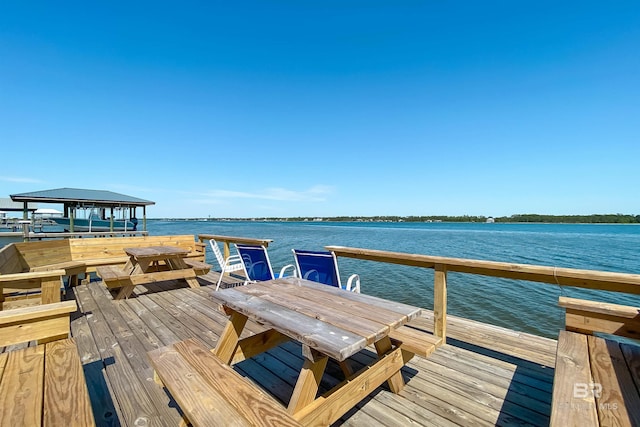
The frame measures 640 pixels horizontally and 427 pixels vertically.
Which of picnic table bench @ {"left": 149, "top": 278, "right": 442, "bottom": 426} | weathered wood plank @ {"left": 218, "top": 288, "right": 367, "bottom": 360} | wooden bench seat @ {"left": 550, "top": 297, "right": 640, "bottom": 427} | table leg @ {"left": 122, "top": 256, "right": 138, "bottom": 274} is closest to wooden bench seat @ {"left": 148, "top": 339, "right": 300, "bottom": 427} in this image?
picnic table bench @ {"left": 149, "top": 278, "right": 442, "bottom": 426}

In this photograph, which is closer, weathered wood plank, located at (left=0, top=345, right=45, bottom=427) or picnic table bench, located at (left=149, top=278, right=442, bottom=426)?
weathered wood plank, located at (left=0, top=345, right=45, bottom=427)

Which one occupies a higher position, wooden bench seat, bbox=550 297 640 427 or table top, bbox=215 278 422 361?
table top, bbox=215 278 422 361

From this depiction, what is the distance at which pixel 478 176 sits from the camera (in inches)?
893

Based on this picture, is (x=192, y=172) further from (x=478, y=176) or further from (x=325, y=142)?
(x=478, y=176)

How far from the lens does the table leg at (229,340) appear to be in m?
1.71

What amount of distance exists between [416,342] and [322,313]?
71 cm

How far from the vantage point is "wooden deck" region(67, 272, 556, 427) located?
1.54 m

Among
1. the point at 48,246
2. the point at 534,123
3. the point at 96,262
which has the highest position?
the point at 534,123

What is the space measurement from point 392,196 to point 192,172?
76.4 ft

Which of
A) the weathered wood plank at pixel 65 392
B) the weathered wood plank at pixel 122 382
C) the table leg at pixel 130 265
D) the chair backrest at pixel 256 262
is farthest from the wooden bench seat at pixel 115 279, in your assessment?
the weathered wood plank at pixel 65 392

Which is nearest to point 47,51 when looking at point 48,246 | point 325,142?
point 48,246

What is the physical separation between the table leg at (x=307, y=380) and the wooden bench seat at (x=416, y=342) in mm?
551

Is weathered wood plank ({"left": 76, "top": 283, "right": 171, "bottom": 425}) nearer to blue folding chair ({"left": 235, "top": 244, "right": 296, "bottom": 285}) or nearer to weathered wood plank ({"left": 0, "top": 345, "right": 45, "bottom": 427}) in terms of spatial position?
weathered wood plank ({"left": 0, "top": 345, "right": 45, "bottom": 427})

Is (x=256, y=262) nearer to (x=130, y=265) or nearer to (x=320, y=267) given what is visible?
(x=320, y=267)
